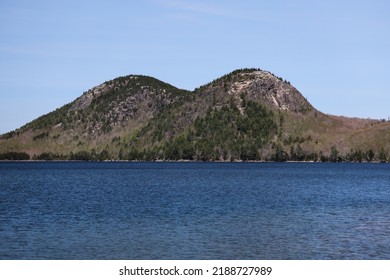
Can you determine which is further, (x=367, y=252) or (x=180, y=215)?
(x=180, y=215)

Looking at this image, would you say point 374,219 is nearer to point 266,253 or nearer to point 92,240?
point 266,253

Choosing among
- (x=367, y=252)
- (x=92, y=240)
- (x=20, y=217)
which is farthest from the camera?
(x=20, y=217)

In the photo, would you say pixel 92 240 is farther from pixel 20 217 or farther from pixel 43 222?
pixel 20 217

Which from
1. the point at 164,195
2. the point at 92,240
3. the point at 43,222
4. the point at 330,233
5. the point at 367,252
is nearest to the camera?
the point at 367,252

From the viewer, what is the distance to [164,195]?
116000mm

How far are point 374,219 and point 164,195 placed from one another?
49.6m
